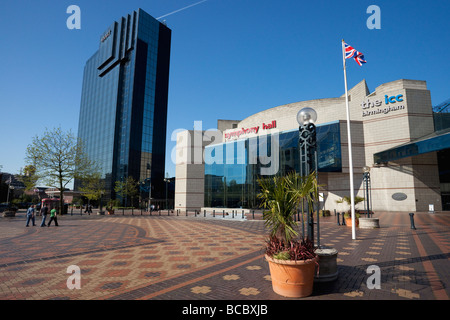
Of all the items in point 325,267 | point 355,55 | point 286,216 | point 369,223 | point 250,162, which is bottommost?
point 369,223

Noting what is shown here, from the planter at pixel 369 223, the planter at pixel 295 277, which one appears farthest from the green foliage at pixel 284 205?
the planter at pixel 369 223

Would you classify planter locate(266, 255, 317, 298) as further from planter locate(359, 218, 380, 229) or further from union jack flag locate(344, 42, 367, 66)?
planter locate(359, 218, 380, 229)

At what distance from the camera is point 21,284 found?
18.0 feet

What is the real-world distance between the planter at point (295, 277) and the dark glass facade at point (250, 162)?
33306 mm

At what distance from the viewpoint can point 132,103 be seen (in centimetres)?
7138

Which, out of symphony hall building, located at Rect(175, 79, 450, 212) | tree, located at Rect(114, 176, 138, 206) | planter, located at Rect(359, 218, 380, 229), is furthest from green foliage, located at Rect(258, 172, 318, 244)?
tree, located at Rect(114, 176, 138, 206)

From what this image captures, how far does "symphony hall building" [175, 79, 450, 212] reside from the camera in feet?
101

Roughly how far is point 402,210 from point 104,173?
242 feet

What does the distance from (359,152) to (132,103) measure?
62439 millimetres

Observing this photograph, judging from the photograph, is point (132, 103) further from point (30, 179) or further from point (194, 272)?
point (194, 272)

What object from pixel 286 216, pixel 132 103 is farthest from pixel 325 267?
pixel 132 103

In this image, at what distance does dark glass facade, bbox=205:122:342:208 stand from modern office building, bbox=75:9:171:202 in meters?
30.3

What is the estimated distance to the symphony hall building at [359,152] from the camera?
30688 mm
